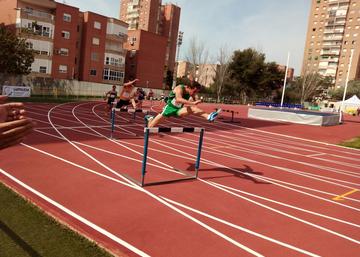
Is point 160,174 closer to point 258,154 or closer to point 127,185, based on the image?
point 127,185

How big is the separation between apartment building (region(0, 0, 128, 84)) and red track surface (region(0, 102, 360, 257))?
36341 millimetres

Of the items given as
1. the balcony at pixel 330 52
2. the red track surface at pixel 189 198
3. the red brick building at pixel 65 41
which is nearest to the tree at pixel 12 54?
the red brick building at pixel 65 41

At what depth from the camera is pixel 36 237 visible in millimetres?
4129

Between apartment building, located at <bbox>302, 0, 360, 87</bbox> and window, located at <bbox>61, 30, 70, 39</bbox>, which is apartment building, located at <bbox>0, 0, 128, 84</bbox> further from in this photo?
apartment building, located at <bbox>302, 0, 360, 87</bbox>

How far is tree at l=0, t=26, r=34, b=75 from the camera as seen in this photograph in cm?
3216

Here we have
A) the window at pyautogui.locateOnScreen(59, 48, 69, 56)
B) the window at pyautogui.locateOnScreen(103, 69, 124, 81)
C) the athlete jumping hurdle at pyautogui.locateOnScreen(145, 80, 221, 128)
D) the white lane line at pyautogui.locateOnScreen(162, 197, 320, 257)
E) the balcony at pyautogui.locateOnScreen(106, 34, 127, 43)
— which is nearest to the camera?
the white lane line at pyautogui.locateOnScreen(162, 197, 320, 257)

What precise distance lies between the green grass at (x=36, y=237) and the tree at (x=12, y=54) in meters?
32.1

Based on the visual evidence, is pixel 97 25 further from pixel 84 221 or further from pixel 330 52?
pixel 330 52

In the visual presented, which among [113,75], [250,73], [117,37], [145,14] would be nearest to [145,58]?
[117,37]

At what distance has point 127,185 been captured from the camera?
6.63 meters

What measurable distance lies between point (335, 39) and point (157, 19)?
4988cm

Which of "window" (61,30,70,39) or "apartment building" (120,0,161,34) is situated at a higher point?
"apartment building" (120,0,161,34)

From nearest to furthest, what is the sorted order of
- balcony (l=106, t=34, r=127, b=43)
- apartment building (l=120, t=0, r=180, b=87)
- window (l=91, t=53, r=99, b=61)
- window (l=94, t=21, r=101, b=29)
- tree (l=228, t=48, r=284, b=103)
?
window (l=94, t=21, r=101, b=29)
window (l=91, t=53, r=99, b=61)
balcony (l=106, t=34, r=127, b=43)
tree (l=228, t=48, r=284, b=103)
apartment building (l=120, t=0, r=180, b=87)

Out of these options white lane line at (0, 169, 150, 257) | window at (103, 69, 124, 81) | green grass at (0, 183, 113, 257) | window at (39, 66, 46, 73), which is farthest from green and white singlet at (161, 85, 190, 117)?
window at (103, 69, 124, 81)
